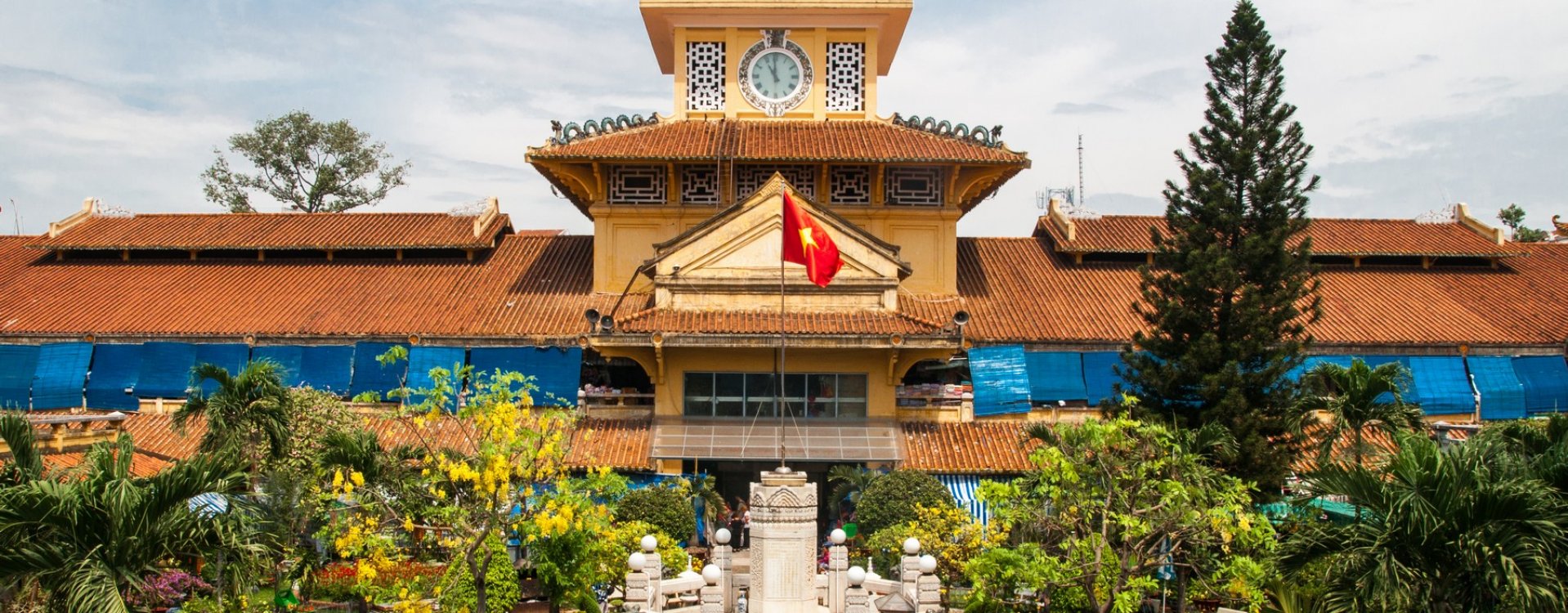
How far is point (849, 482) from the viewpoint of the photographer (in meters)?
22.8

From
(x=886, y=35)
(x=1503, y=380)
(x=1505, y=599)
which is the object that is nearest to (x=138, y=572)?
(x=1505, y=599)

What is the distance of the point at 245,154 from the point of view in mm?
44625

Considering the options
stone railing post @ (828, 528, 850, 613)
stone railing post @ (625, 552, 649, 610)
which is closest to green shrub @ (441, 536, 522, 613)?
stone railing post @ (625, 552, 649, 610)

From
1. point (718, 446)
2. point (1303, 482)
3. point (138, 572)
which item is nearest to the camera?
point (138, 572)

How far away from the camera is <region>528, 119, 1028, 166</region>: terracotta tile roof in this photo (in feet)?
81.9

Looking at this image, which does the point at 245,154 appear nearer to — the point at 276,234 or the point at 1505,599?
the point at 276,234

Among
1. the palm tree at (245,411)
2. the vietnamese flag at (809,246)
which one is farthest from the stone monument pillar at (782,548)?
the palm tree at (245,411)

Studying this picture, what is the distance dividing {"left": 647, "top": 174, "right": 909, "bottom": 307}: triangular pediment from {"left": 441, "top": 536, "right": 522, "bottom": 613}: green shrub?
7.56 metres

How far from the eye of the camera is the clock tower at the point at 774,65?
27453 mm

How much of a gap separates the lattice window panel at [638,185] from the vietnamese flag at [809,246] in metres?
5.59

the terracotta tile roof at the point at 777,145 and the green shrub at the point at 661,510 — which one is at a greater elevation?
the terracotta tile roof at the point at 777,145

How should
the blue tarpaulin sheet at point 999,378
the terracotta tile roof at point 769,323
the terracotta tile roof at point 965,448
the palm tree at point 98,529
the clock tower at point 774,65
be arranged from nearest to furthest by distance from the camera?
the palm tree at point 98,529 < the terracotta tile roof at point 769,323 < the terracotta tile roof at point 965,448 < the blue tarpaulin sheet at point 999,378 < the clock tower at point 774,65

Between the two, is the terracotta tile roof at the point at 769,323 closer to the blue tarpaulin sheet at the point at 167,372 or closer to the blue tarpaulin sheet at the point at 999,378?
the blue tarpaulin sheet at the point at 999,378

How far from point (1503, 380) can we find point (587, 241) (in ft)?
60.3
